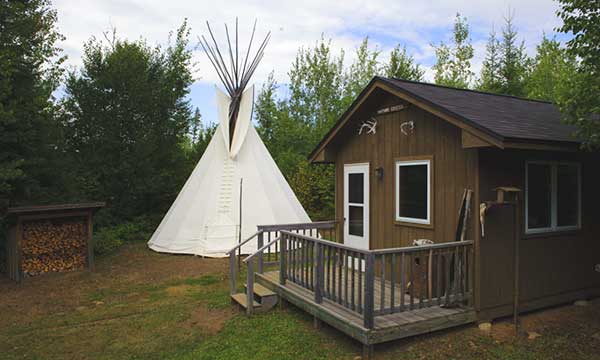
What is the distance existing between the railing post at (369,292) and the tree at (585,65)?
3.18 m

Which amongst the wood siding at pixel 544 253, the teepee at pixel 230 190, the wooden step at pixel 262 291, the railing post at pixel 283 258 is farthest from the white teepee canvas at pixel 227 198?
the wood siding at pixel 544 253

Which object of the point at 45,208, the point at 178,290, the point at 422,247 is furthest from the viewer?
the point at 45,208

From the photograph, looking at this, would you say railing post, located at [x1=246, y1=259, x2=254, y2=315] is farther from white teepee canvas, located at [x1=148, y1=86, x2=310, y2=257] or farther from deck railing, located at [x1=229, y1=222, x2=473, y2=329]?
white teepee canvas, located at [x1=148, y1=86, x2=310, y2=257]

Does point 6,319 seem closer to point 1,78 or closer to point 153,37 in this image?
point 1,78

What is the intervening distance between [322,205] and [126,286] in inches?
406

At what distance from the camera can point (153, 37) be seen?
17.1m

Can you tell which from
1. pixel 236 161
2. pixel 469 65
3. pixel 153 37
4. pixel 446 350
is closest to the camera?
pixel 446 350

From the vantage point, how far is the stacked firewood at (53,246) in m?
8.62

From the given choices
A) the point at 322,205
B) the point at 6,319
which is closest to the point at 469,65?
the point at 322,205

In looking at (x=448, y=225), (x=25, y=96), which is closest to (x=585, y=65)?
(x=448, y=225)

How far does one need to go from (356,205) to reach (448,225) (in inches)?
84.3

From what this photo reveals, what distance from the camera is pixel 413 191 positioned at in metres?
6.15

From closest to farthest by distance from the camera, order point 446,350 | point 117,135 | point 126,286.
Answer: point 446,350
point 126,286
point 117,135

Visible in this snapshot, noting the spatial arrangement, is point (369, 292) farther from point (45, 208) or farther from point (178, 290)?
point (45, 208)
